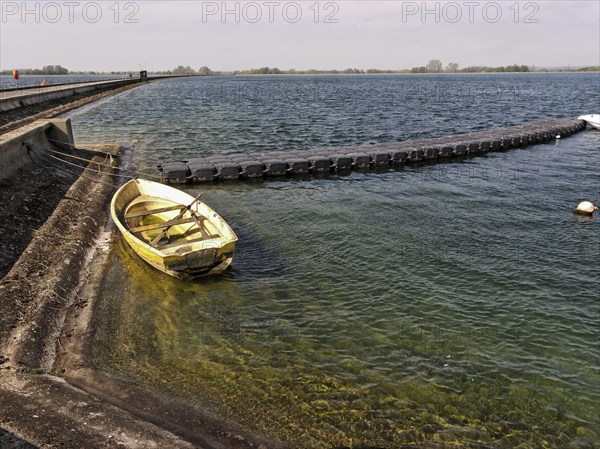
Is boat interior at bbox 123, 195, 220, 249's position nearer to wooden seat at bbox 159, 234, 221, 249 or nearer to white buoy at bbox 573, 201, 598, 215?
wooden seat at bbox 159, 234, 221, 249

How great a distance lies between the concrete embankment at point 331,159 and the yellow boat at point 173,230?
7233mm

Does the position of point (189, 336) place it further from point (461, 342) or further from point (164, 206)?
point (164, 206)

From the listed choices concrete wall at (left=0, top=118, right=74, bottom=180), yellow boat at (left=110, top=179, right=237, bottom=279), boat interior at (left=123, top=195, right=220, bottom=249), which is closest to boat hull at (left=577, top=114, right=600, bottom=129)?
yellow boat at (left=110, top=179, right=237, bottom=279)

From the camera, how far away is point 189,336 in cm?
1166

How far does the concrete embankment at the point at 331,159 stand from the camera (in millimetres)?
27578

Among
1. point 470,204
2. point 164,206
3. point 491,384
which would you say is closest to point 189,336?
point 491,384

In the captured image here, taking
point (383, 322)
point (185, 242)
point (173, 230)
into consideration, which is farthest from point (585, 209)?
point (173, 230)

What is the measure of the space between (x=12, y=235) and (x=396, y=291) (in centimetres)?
1380

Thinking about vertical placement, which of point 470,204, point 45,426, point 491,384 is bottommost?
point 491,384

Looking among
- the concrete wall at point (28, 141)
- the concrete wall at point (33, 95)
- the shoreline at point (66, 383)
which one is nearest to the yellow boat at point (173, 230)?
the shoreline at point (66, 383)

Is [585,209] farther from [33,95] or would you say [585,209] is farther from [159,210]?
[33,95]

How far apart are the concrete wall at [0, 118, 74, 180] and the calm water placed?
8788 millimetres

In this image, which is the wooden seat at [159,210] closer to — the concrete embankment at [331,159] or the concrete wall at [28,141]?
the concrete wall at [28,141]

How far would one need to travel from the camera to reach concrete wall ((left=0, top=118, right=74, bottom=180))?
67.6 ft
